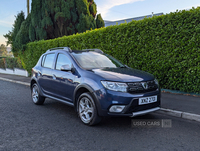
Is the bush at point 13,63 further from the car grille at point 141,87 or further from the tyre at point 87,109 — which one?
the car grille at point 141,87

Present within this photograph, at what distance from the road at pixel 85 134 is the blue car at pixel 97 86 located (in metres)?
0.39

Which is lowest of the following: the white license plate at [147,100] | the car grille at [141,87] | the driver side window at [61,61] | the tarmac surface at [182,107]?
the tarmac surface at [182,107]

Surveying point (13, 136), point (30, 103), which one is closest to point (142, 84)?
point (13, 136)

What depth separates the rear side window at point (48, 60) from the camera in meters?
5.76

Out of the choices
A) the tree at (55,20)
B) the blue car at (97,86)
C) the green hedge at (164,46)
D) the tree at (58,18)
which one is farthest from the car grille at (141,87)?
the tree at (58,18)

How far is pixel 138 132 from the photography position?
3936 millimetres

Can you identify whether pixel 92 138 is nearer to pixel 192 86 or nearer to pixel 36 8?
pixel 192 86

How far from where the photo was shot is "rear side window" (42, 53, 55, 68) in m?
5.76

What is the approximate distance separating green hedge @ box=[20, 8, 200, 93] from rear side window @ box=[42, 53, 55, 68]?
3940 millimetres

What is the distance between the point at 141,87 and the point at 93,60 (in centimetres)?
→ 164

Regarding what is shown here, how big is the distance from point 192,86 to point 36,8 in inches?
580

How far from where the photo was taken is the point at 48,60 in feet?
19.5

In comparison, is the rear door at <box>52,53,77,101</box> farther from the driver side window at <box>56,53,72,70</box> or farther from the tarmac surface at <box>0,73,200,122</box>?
the tarmac surface at <box>0,73,200,122</box>

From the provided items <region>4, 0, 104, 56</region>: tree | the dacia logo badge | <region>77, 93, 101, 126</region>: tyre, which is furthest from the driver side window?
<region>4, 0, 104, 56</region>: tree
